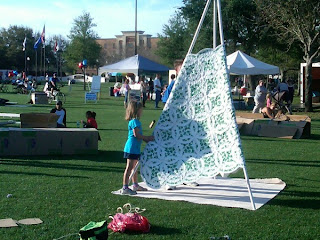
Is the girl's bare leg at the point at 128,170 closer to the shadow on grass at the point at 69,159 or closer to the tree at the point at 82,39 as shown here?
the shadow on grass at the point at 69,159

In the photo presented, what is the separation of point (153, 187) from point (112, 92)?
36.7 meters

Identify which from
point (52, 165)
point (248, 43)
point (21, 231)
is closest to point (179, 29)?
point (248, 43)

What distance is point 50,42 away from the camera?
101 m

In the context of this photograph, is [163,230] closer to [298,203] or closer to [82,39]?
[298,203]

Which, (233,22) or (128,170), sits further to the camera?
(233,22)

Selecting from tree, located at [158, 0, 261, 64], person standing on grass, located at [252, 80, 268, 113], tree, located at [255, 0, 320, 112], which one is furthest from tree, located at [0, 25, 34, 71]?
person standing on grass, located at [252, 80, 268, 113]

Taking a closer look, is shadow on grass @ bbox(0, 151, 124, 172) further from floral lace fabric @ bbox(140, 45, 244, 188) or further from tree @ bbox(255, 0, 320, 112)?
tree @ bbox(255, 0, 320, 112)

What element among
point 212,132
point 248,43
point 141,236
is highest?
point 248,43

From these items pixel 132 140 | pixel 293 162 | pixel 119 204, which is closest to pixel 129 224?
pixel 119 204

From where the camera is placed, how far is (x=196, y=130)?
26.7 feet

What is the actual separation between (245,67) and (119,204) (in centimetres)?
2054

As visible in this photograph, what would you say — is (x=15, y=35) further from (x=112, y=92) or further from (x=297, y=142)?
(x=297, y=142)

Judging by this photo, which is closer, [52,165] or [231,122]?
[231,122]

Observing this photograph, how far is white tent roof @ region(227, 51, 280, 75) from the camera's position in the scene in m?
26.7
